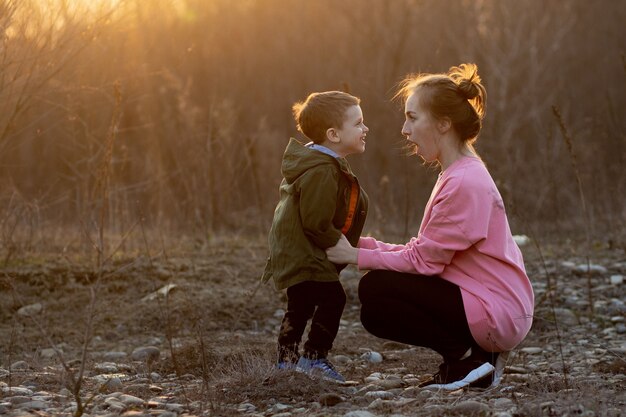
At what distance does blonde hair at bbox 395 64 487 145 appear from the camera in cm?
378

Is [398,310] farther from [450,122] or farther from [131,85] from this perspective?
[131,85]

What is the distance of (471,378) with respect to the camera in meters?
3.62

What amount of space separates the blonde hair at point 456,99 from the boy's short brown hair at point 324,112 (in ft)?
1.11

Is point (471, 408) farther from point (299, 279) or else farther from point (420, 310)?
point (299, 279)

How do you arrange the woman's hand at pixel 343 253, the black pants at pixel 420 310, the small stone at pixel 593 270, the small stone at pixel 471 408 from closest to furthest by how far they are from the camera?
1. the small stone at pixel 471 408
2. the black pants at pixel 420 310
3. the woman's hand at pixel 343 253
4. the small stone at pixel 593 270

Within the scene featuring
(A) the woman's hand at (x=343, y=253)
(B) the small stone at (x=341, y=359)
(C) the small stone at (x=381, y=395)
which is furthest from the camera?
(B) the small stone at (x=341, y=359)

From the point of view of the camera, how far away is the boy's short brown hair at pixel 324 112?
397 cm

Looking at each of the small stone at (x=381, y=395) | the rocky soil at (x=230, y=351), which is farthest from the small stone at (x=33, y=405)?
the small stone at (x=381, y=395)

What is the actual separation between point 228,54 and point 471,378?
2031cm

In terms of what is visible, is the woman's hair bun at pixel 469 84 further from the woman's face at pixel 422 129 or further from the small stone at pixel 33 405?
the small stone at pixel 33 405

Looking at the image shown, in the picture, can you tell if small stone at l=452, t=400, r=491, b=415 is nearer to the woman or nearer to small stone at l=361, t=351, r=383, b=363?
the woman

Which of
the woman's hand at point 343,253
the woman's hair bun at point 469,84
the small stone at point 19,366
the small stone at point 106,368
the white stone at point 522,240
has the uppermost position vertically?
the woman's hair bun at point 469,84

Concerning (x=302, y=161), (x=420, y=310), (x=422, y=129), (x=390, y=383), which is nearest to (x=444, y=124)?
(x=422, y=129)

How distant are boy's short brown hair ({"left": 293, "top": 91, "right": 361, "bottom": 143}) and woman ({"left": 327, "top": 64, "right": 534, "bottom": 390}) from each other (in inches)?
12.3
